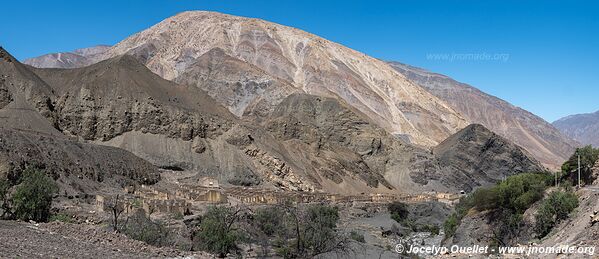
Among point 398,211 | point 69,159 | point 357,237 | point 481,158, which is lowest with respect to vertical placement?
point 357,237

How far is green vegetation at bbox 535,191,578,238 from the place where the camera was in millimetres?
30531

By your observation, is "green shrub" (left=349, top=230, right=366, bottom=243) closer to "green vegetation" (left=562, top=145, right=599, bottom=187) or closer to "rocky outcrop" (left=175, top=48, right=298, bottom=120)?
"green vegetation" (left=562, top=145, right=599, bottom=187)

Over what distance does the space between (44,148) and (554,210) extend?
4358 centimetres

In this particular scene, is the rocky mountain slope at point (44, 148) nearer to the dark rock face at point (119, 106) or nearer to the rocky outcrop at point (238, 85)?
the dark rock face at point (119, 106)

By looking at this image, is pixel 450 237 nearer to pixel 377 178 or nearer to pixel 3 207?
pixel 3 207

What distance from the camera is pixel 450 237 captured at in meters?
44.0

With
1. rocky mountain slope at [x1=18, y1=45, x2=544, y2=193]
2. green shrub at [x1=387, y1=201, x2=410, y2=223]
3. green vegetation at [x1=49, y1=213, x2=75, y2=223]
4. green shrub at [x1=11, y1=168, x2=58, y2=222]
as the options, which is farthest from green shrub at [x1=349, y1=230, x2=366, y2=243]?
rocky mountain slope at [x1=18, y1=45, x2=544, y2=193]

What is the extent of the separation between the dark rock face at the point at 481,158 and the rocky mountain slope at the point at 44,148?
236ft

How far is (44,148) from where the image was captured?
183ft

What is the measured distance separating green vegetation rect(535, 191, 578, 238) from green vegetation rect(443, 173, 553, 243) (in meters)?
1.72

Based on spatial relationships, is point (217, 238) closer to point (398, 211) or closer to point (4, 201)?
point (4, 201)

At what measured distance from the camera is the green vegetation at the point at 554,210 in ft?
100

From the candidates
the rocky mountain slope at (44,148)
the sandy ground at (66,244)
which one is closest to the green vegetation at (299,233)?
the sandy ground at (66,244)

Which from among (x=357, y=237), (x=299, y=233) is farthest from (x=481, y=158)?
(x=299, y=233)
